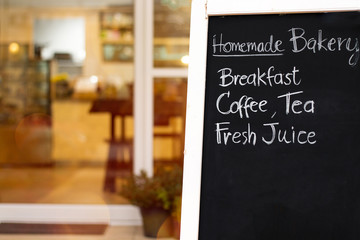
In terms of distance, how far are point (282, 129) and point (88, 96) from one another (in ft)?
20.5

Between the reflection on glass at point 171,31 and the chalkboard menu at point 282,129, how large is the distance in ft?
5.91

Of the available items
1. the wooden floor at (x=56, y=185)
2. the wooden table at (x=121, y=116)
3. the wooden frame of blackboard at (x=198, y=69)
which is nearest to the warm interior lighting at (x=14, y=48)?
the wooden floor at (x=56, y=185)

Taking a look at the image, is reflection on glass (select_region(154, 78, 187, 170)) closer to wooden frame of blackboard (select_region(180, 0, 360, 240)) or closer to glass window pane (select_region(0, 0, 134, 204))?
glass window pane (select_region(0, 0, 134, 204))

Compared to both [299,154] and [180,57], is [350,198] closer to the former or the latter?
[299,154]

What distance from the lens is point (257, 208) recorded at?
1.77 meters

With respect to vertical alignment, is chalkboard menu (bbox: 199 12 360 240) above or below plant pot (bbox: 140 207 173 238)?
above

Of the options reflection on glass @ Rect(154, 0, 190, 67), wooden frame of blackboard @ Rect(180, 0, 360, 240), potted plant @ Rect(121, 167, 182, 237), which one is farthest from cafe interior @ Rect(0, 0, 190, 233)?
wooden frame of blackboard @ Rect(180, 0, 360, 240)

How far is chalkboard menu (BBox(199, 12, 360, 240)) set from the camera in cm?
175

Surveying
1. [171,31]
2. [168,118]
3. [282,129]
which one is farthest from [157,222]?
[282,129]

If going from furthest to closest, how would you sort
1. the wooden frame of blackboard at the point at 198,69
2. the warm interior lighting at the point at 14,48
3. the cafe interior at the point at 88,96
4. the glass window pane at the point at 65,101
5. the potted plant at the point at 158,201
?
1. the warm interior lighting at the point at 14,48
2. the glass window pane at the point at 65,101
3. the cafe interior at the point at 88,96
4. the potted plant at the point at 158,201
5. the wooden frame of blackboard at the point at 198,69

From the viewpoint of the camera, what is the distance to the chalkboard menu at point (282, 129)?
175cm

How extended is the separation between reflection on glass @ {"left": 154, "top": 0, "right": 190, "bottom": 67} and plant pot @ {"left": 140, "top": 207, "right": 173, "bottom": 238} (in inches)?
43.6

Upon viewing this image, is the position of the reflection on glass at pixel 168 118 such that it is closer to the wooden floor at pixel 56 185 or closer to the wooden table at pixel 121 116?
the wooden table at pixel 121 116

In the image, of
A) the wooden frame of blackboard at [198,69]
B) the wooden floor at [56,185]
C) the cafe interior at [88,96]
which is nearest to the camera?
the wooden frame of blackboard at [198,69]
